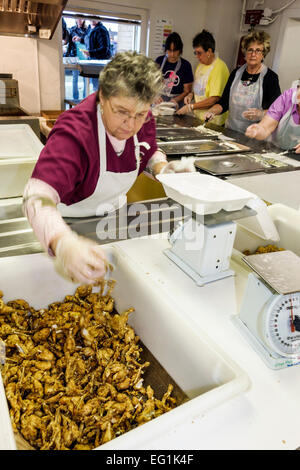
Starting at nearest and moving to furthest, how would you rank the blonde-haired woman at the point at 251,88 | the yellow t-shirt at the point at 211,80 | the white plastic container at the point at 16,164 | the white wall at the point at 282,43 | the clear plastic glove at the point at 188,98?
the white plastic container at the point at 16,164
the blonde-haired woman at the point at 251,88
the yellow t-shirt at the point at 211,80
the clear plastic glove at the point at 188,98
the white wall at the point at 282,43

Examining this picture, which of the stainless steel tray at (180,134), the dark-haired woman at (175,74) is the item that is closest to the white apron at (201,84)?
the dark-haired woman at (175,74)

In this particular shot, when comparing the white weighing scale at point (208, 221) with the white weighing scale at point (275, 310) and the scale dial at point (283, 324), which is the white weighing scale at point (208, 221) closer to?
the white weighing scale at point (275, 310)

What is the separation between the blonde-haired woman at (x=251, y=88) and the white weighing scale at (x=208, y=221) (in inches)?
89.6

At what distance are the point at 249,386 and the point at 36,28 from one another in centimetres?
323

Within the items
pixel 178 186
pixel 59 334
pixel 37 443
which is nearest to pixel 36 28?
pixel 178 186

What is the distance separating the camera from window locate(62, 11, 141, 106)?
4863 millimetres

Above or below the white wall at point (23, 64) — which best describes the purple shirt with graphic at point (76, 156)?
below

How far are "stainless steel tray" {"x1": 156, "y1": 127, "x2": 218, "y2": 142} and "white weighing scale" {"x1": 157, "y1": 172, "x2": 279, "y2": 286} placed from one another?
1424mm

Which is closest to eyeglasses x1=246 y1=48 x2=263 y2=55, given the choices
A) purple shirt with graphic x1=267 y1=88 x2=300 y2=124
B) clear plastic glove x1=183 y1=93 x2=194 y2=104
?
purple shirt with graphic x1=267 y1=88 x2=300 y2=124

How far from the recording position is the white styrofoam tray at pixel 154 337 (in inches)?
27.1

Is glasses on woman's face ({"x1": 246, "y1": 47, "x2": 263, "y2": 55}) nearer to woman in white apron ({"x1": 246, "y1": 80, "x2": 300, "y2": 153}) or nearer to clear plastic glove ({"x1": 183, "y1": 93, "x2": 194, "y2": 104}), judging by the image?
woman in white apron ({"x1": 246, "y1": 80, "x2": 300, "y2": 153})

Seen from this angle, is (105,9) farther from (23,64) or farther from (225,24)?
(225,24)

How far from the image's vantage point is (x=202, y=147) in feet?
8.02

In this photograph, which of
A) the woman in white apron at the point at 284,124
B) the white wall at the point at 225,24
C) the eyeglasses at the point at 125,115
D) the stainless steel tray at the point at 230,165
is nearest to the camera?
the eyeglasses at the point at 125,115
